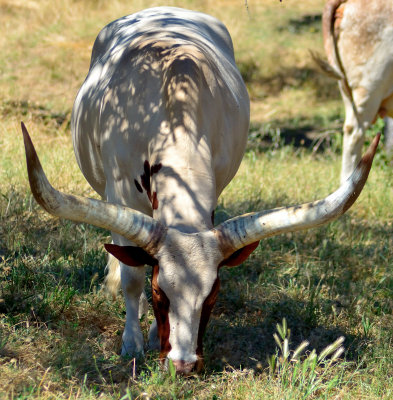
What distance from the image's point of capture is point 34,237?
5125 mm

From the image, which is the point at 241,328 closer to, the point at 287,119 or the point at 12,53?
the point at 287,119

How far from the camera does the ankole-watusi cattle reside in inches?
130

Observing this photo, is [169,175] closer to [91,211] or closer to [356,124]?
[91,211]

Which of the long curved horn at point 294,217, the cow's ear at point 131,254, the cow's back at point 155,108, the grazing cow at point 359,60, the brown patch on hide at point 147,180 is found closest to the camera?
the long curved horn at point 294,217

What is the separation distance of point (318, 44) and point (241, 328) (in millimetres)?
10276

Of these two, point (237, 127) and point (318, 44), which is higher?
point (237, 127)

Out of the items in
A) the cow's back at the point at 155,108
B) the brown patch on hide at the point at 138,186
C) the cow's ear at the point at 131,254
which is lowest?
the cow's ear at the point at 131,254

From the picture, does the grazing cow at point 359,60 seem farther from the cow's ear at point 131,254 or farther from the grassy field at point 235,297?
the cow's ear at point 131,254

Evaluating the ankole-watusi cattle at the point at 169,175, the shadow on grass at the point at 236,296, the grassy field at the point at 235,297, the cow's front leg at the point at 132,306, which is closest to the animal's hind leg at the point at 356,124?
the grassy field at the point at 235,297

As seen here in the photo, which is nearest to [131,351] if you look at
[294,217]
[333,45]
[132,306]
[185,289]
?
[132,306]

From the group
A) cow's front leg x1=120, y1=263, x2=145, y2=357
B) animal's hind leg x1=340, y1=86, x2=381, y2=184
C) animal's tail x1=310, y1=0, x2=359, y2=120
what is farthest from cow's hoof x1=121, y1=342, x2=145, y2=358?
animal's tail x1=310, y1=0, x2=359, y2=120

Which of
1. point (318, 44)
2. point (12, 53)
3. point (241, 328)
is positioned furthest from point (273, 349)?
point (318, 44)

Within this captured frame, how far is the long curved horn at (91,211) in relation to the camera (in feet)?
9.58

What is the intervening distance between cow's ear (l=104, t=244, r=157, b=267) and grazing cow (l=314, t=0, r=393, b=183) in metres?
4.38
